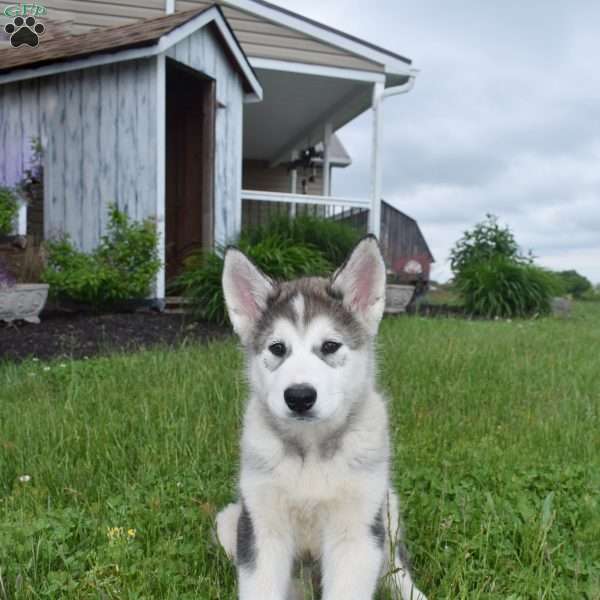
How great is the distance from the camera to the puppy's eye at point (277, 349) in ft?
8.77

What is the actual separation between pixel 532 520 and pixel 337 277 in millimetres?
1635

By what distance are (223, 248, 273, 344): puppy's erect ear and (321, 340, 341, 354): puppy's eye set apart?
1.37 feet

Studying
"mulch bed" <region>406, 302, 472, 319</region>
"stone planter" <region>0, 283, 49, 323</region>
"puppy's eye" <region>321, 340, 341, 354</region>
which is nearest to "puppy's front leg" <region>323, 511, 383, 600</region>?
"puppy's eye" <region>321, 340, 341, 354</region>

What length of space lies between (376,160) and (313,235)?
3757mm

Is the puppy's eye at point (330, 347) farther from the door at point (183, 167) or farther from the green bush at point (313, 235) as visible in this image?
the door at point (183, 167)

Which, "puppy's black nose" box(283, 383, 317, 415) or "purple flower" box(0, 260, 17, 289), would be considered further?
"purple flower" box(0, 260, 17, 289)

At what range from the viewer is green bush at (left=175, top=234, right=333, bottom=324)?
9.65 metres

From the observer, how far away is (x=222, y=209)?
11867mm

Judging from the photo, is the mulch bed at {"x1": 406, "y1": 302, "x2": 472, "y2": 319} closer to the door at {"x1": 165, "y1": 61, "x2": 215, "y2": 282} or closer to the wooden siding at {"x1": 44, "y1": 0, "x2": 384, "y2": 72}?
the door at {"x1": 165, "y1": 61, "x2": 215, "y2": 282}

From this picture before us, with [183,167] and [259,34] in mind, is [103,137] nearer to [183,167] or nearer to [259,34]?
[183,167]

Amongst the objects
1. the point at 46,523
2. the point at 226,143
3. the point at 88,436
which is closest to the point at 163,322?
the point at 226,143

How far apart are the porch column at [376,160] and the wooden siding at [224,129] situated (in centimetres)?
357

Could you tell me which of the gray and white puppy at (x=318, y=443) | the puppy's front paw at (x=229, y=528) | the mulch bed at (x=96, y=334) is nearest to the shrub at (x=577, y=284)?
the mulch bed at (x=96, y=334)

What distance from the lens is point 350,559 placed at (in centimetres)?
248
